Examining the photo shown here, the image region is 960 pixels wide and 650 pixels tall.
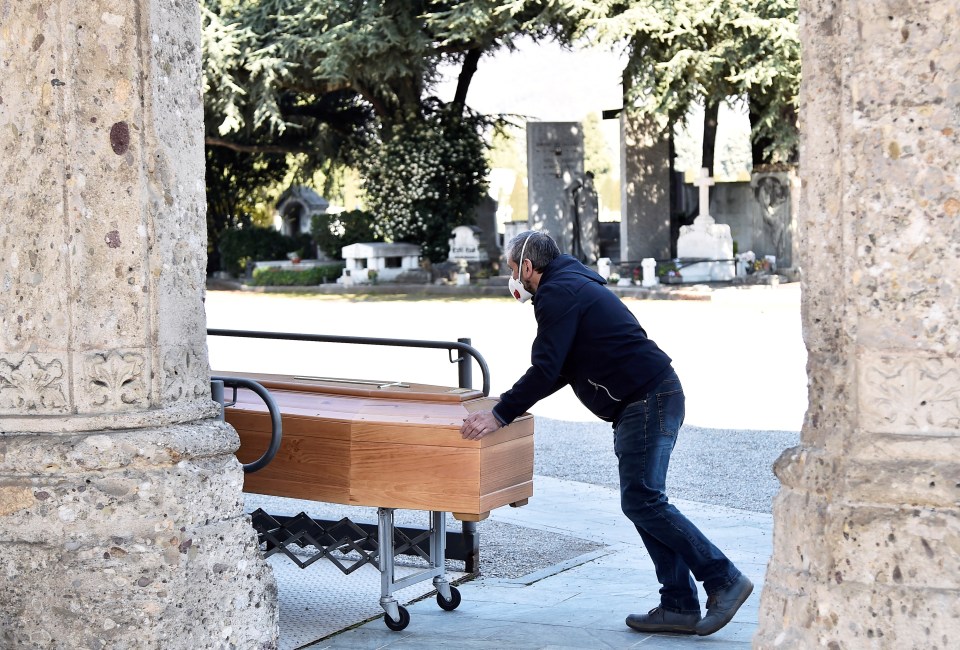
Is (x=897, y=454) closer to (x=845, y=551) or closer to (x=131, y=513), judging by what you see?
(x=845, y=551)

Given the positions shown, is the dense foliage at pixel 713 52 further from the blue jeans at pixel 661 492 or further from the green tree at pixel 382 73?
the blue jeans at pixel 661 492

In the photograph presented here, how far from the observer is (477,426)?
14.3 feet

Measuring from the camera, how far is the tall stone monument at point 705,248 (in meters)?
24.0

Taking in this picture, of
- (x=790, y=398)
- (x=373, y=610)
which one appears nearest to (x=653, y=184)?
(x=790, y=398)

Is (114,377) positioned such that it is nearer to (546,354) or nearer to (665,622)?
(546,354)

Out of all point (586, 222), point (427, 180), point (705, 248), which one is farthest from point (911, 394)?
point (427, 180)

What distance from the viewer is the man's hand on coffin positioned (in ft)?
14.3

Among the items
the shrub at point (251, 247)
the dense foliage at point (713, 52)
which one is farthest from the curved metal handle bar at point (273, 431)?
the shrub at point (251, 247)

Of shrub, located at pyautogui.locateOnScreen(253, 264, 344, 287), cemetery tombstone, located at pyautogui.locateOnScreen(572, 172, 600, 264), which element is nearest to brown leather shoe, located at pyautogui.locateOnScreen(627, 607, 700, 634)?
cemetery tombstone, located at pyautogui.locateOnScreen(572, 172, 600, 264)

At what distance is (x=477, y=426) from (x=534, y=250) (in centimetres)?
80

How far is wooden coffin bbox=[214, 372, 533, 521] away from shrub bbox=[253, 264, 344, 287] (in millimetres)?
24062

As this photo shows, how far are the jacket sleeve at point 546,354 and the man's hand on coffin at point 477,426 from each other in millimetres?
38

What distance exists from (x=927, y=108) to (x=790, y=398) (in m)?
8.16

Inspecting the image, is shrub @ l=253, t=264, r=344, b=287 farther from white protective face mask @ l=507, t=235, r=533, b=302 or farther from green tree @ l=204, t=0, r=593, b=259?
white protective face mask @ l=507, t=235, r=533, b=302
